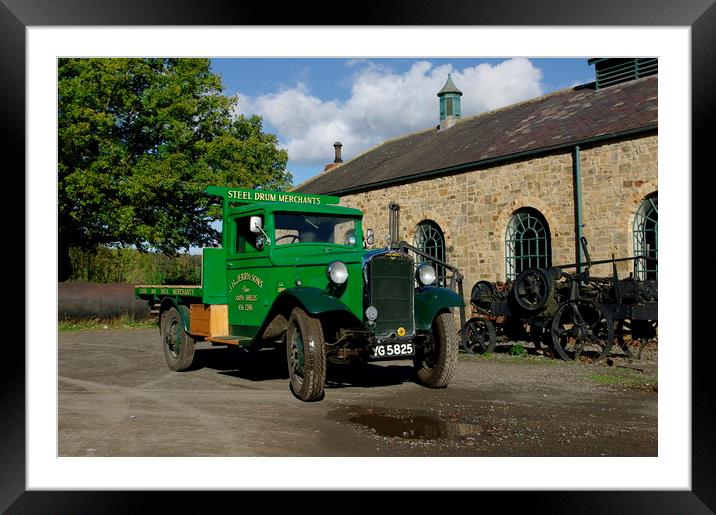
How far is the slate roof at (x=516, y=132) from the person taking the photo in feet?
41.7

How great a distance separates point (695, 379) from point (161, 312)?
24.0 ft

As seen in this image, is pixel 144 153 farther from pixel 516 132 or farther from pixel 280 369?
pixel 280 369

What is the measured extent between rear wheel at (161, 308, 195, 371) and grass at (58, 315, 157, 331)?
25.6ft

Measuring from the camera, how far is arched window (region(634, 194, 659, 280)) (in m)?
11.7

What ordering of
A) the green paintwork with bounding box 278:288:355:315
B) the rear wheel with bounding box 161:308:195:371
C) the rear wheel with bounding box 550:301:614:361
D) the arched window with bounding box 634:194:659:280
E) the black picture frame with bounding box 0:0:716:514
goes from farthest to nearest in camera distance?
the arched window with bounding box 634:194:659:280
the rear wheel with bounding box 550:301:614:361
the rear wheel with bounding box 161:308:195:371
the green paintwork with bounding box 278:288:355:315
the black picture frame with bounding box 0:0:716:514

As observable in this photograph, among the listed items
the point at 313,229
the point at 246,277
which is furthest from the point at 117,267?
the point at 313,229

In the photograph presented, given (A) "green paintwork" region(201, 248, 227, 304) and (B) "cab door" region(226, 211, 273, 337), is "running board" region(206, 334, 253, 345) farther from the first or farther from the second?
(A) "green paintwork" region(201, 248, 227, 304)

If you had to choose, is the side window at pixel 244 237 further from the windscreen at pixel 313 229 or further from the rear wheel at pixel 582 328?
the rear wheel at pixel 582 328

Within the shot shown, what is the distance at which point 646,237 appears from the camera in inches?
465

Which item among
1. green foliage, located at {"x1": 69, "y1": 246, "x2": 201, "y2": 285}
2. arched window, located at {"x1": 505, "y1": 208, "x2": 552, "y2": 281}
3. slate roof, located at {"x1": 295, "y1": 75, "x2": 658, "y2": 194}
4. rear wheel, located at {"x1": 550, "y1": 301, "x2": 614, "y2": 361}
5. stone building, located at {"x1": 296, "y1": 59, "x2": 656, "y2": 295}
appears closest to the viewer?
rear wheel, located at {"x1": 550, "y1": 301, "x2": 614, "y2": 361}

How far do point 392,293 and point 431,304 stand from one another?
0.58 metres

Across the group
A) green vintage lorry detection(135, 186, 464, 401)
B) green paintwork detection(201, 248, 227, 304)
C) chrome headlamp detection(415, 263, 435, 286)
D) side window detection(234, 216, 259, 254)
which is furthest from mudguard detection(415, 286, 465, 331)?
green paintwork detection(201, 248, 227, 304)
